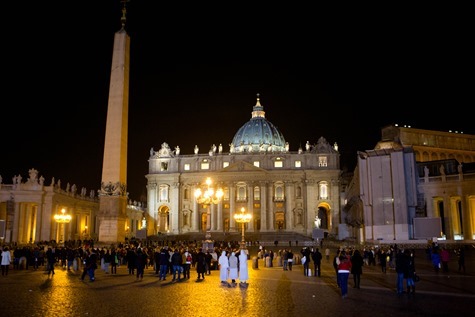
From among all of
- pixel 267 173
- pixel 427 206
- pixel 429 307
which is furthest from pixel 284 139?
pixel 429 307

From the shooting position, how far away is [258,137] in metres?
89.9

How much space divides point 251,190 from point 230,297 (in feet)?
196

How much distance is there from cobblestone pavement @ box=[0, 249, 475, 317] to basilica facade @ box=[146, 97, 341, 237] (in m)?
53.5

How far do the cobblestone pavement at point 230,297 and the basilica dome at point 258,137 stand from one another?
71.0 meters

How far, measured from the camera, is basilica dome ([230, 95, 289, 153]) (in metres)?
88.5

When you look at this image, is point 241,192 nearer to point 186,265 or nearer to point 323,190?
point 323,190

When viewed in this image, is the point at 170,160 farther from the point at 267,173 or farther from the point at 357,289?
the point at 357,289

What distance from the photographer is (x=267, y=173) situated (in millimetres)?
71938

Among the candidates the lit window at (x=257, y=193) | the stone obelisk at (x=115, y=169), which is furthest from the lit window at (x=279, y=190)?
the stone obelisk at (x=115, y=169)

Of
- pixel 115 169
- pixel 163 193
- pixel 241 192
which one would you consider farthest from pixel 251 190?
pixel 115 169

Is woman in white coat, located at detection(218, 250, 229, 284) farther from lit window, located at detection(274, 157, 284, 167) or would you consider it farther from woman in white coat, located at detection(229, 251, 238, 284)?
lit window, located at detection(274, 157, 284, 167)

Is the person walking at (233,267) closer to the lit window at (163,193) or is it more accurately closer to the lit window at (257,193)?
the lit window at (257,193)

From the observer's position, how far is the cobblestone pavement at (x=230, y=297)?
10.1m

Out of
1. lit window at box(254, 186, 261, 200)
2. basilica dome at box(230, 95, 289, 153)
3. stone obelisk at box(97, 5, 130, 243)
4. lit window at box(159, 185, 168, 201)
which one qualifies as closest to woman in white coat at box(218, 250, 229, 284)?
stone obelisk at box(97, 5, 130, 243)
